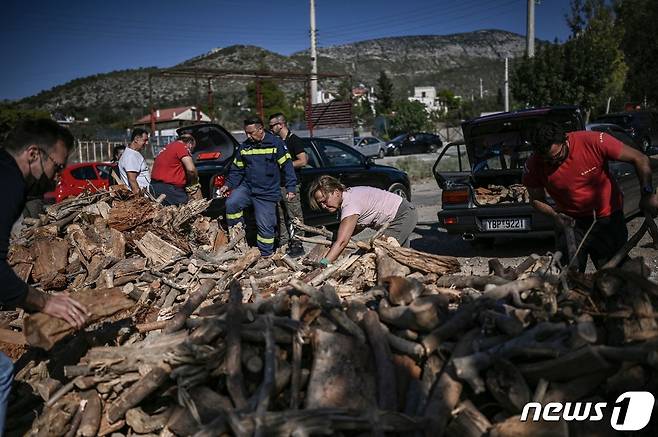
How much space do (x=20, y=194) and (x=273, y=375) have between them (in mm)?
1546

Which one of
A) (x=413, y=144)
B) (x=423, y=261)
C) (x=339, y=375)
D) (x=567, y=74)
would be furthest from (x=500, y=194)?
(x=413, y=144)

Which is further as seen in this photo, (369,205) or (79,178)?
(79,178)

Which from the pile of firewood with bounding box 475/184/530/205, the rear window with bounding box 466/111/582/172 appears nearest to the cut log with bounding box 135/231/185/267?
the pile of firewood with bounding box 475/184/530/205

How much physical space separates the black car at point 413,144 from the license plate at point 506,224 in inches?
1222

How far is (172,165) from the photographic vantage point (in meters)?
7.47

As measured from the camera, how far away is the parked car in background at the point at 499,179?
22.3 ft

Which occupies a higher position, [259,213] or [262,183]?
[262,183]

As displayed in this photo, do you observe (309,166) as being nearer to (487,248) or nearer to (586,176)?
(487,248)

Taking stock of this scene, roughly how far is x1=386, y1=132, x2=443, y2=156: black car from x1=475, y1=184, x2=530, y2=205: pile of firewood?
99.3 feet

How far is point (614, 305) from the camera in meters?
2.87

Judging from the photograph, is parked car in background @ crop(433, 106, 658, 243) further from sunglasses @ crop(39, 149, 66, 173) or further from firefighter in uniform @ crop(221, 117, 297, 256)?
sunglasses @ crop(39, 149, 66, 173)

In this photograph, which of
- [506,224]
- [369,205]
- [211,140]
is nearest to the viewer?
[369,205]

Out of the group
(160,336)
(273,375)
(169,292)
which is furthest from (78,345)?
(273,375)

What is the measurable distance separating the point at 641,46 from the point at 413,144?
63.7ft
